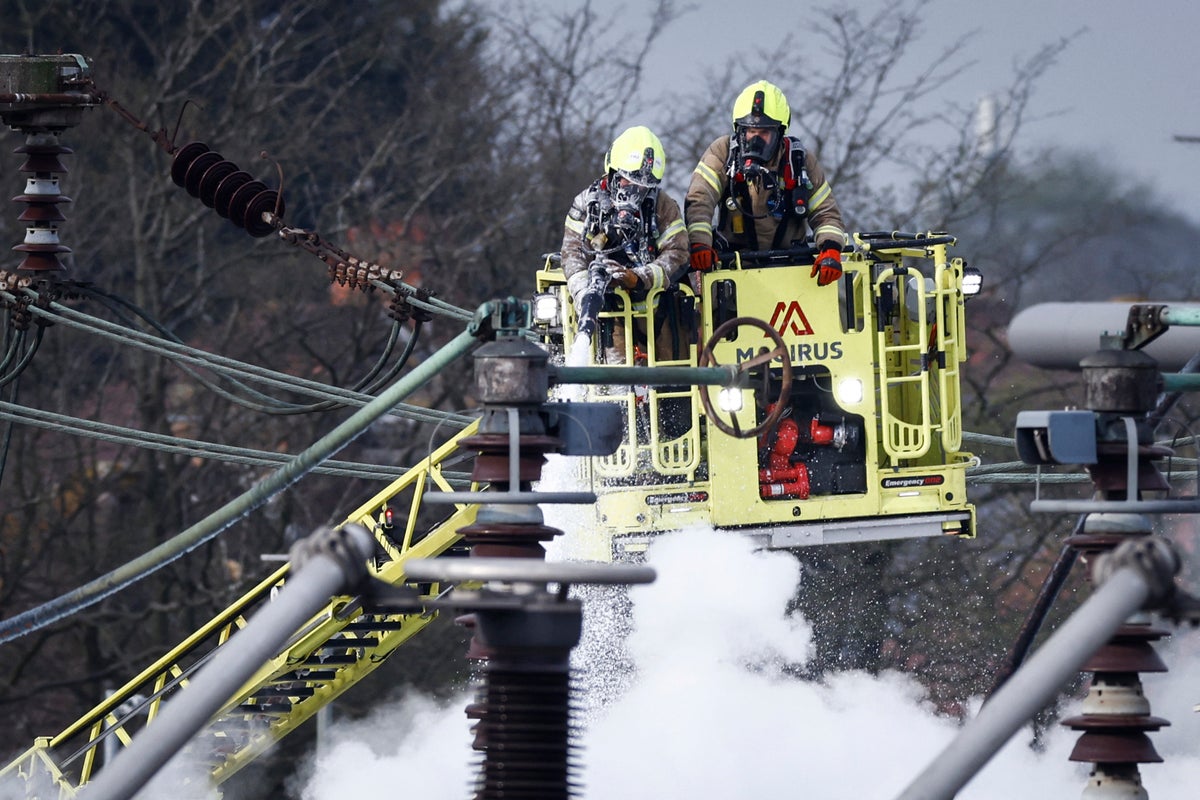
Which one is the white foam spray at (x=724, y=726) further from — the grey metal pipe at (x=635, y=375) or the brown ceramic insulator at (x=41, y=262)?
the grey metal pipe at (x=635, y=375)

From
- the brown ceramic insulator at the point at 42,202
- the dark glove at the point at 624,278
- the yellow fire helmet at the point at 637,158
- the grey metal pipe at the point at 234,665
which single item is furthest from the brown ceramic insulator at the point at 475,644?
the brown ceramic insulator at the point at 42,202

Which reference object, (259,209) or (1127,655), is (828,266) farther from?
(1127,655)

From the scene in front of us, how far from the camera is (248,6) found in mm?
28391

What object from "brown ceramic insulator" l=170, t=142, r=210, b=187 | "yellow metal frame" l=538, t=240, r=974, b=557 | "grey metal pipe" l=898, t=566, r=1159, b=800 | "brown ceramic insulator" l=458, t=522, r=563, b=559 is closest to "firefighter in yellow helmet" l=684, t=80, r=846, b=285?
"yellow metal frame" l=538, t=240, r=974, b=557

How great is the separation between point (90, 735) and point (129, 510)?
10.8 meters

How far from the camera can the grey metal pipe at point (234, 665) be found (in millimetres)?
6262

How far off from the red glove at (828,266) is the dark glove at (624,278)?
1086 millimetres

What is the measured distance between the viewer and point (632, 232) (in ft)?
40.6

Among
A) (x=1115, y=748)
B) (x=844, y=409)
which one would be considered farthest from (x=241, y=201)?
(x=1115, y=748)

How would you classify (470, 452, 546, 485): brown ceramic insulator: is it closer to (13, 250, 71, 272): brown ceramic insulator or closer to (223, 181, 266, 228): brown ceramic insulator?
(223, 181, 266, 228): brown ceramic insulator

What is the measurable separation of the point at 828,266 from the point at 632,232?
1.13m

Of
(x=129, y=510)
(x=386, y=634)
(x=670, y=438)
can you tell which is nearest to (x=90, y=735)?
(x=386, y=634)

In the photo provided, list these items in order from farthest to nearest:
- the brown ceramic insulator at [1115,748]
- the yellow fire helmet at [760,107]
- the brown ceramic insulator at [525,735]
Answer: the yellow fire helmet at [760,107], the brown ceramic insulator at [1115,748], the brown ceramic insulator at [525,735]

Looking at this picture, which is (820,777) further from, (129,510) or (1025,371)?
(129,510)
